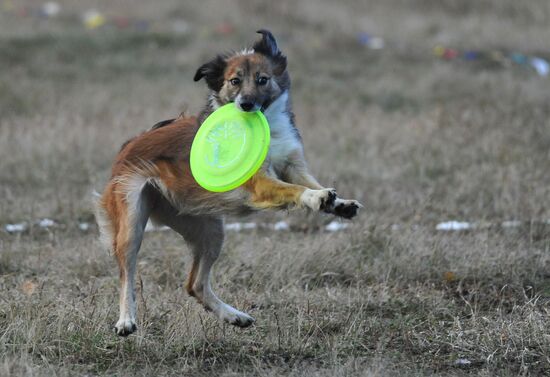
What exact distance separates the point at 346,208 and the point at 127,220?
67.9 inches

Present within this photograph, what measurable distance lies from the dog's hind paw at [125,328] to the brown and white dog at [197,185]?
0.32ft

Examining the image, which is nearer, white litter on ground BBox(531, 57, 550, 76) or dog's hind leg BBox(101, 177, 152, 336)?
dog's hind leg BBox(101, 177, 152, 336)

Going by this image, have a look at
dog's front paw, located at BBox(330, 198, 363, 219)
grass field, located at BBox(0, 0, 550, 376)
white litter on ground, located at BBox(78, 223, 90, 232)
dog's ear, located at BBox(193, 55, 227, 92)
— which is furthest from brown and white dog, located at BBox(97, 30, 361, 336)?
white litter on ground, located at BBox(78, 223, 90, 232)

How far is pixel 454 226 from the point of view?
9273mm

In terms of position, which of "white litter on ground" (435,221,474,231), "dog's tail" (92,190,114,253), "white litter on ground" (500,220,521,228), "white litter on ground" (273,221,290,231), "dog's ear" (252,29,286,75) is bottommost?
"white litter on ground" (273,221,290,231)

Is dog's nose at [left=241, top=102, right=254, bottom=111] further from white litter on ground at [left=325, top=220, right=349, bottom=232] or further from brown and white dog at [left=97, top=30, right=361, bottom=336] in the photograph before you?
white litter on ground at [left=325, top=220, right=349, bottom=232]

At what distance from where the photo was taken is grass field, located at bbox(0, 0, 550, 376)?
592 cm

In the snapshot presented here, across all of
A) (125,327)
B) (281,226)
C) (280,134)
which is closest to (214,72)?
(280,134)

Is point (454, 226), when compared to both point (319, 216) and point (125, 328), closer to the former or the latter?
point (319, 216)

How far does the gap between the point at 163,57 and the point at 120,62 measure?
1.00 metres

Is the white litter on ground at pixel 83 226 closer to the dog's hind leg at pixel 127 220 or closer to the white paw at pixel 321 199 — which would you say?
the dog's hind leg at pixel 127 220

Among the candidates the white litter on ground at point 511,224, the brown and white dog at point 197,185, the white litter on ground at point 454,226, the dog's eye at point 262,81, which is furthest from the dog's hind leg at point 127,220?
the white litter on ground at point 511,224

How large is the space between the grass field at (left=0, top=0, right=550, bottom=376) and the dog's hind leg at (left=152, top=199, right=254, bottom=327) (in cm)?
16

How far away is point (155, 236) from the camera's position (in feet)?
30.0
